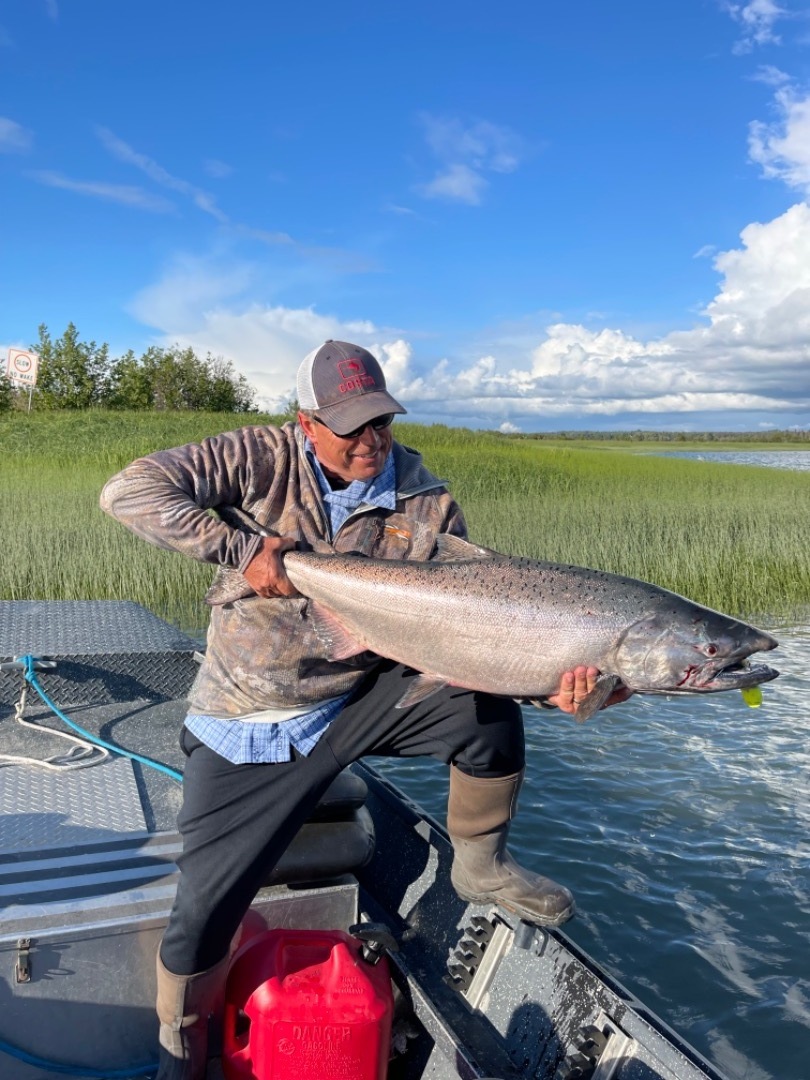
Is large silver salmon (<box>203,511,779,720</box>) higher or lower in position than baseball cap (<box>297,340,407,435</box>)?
lower

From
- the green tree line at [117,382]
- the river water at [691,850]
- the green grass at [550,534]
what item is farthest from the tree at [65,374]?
the river water at [691,850]

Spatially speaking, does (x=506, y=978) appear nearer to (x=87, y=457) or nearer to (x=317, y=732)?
(x=317, y=732)

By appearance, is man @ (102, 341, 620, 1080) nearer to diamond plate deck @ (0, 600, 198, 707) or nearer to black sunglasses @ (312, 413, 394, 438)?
black sunglasses @ (312, 413, 394, 438)

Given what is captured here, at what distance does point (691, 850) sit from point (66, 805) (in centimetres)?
417

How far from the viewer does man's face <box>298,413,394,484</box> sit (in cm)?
298

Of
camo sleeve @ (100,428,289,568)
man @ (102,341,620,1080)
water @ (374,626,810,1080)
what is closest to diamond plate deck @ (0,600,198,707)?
man @ (102,341,620,1080)

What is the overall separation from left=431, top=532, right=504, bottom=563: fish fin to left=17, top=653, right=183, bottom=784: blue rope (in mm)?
1746

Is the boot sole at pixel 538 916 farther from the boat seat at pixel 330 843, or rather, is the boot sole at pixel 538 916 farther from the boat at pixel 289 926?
the boat seat at pixel 330 843

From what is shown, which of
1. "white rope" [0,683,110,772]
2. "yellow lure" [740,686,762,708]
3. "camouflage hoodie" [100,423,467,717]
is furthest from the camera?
"white rope" [0,683,110,772]

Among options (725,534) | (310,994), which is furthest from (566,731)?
(725,534)

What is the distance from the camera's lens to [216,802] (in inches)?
108

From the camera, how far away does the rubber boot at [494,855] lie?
3.05 metres

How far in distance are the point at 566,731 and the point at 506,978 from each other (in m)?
5.02

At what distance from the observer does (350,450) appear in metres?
3.00
